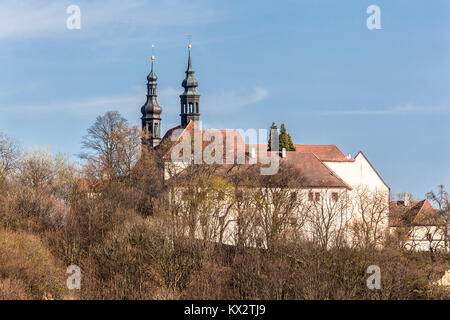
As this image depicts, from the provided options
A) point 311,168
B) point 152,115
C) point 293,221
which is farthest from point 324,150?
point 293,221

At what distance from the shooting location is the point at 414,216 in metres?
64.8

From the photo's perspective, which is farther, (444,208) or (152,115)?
(152,115)

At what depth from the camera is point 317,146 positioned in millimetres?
88562

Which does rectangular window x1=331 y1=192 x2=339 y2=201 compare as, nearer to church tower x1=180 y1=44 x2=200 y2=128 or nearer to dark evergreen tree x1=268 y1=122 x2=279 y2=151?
dark evergreen tree x1=268 y1=122 x2=279 y2=151

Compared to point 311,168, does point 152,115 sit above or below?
above

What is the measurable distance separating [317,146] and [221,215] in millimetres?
31557

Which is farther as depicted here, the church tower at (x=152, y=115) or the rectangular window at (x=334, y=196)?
the church tower at (x=152, y=115)

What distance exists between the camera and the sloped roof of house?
61997 mm

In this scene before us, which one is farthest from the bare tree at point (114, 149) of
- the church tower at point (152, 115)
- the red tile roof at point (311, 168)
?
the church tower at point (152, 115)

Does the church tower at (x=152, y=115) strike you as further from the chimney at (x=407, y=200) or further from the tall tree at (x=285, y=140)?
the chimney at (x=407, y=200)

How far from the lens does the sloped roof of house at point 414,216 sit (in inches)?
2441

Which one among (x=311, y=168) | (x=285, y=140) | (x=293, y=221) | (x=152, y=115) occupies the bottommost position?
(x=293, y=221)

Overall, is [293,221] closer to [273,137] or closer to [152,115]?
[273,137]

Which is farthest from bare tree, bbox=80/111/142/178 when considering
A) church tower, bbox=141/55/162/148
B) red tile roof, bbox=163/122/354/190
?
church tower, bbox=141/55/162/148
